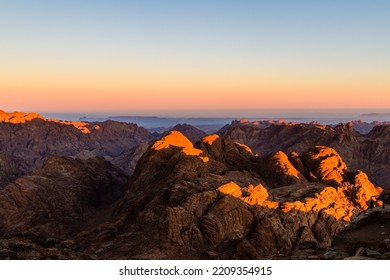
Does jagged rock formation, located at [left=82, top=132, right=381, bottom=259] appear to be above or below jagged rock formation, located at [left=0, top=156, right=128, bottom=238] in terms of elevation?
above

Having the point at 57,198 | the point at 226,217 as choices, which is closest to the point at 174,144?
the point at 57,198

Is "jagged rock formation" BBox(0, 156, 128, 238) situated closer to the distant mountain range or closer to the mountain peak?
the distant mountain range

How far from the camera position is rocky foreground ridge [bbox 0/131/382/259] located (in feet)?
149

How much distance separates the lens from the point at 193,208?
50906 mm

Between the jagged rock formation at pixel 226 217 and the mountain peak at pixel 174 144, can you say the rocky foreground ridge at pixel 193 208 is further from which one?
the mountain peak at pixel 174 144

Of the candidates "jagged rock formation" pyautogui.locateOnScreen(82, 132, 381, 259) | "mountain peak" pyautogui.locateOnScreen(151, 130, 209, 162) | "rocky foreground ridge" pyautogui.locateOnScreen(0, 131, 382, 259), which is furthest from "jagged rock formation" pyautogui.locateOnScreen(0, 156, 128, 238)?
"mountain peak" pyautogui.locateOnScreen(151, 130, 209, 162)

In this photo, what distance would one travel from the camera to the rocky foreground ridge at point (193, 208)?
149 ft

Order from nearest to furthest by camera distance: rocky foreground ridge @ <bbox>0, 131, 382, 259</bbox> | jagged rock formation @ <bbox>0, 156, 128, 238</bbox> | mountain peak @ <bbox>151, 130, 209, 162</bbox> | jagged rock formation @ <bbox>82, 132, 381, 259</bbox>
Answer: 1. rocky foreground ridge @ <bbox>0, 131, 382, 259</bbox>
2. jagged rock formation @ <bbox>82, 132, 381, 259</bbox>
3. mountain peak @ <bbox>151, 130, 209, 162</bbox>
4. jagged rock formation @ <bbox>0, 156, 128, 238</bbox>

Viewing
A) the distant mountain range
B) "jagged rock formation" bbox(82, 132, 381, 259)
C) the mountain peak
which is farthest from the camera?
the mountain peak
